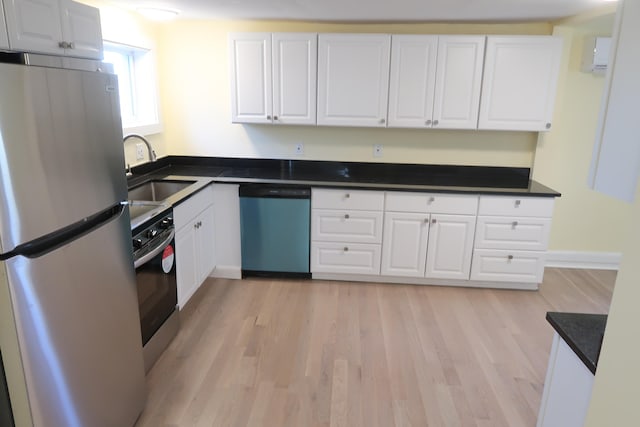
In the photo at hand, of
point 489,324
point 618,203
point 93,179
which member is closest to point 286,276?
point 489,324

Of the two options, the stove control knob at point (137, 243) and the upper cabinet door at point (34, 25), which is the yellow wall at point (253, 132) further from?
the upper cabinet door at point (34, 25)

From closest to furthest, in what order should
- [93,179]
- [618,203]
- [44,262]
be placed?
[44,262]
[93,179]
[618,203]

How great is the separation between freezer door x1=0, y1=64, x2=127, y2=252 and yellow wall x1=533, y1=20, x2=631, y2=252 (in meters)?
3.49

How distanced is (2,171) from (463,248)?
3117 millimetres

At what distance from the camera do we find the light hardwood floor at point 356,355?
214 cm

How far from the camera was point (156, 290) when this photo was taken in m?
2.41

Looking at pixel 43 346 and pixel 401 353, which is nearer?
pixel 43 346

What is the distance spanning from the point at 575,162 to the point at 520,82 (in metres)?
1.06

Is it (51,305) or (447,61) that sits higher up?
(447,61)

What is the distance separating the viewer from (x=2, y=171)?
3.91ft

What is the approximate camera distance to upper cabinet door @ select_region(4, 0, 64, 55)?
4.37 ft

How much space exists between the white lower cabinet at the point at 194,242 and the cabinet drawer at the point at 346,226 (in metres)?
0.86

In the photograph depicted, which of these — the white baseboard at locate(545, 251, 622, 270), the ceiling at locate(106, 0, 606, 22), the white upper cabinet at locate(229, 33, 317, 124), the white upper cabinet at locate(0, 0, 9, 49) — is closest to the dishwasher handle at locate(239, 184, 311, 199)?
the white upper cabinet at locate(229, 33, 317, 124)

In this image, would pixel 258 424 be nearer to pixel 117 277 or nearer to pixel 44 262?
pixel 117 277
